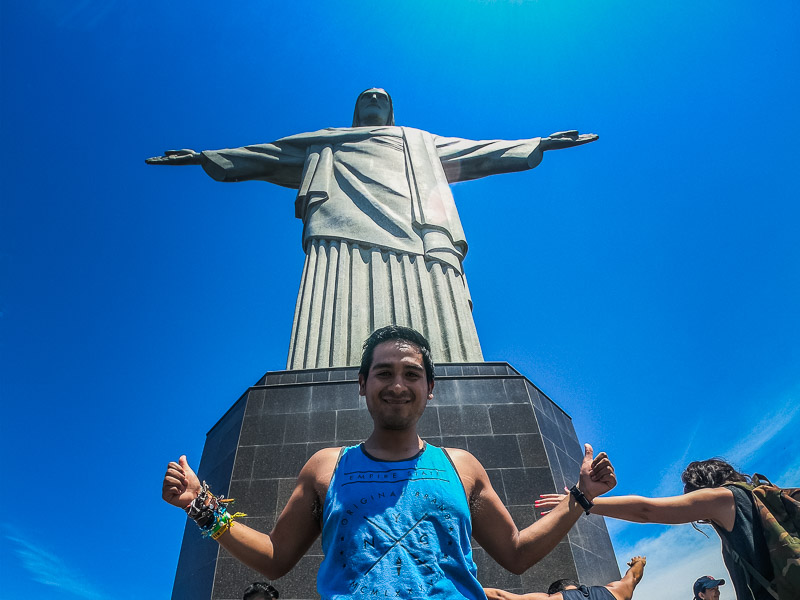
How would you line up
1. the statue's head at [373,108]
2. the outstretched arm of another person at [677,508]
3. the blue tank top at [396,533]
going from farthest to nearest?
the statue's head at [373,108], the outstretched arm of another person at [677,508], the blue tank top at [396,533]

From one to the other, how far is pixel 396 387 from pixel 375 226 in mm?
6525

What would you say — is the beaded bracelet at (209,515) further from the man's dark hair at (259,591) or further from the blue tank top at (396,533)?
the man's dark hair at (259,591)

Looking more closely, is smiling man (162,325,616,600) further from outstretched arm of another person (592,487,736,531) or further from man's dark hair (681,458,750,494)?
man's dark hair (681,458,750,494)

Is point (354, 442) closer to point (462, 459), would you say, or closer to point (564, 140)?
point (462, 459)

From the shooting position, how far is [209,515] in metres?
1.78

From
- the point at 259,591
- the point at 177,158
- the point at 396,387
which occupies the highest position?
the point at 177,158

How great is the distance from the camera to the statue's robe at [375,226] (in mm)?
7195

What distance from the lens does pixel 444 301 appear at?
24.4 ft

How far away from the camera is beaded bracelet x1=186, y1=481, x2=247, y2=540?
177cm

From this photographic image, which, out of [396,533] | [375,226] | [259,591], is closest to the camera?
[396,533]

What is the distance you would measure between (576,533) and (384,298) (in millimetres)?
3804

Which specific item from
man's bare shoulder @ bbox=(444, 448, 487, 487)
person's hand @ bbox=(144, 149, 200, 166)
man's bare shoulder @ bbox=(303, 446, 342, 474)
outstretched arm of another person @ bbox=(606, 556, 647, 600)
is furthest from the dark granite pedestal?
person's hand @ bbox=(144, 149, 200, 166)

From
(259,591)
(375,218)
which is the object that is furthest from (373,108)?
(259,591)

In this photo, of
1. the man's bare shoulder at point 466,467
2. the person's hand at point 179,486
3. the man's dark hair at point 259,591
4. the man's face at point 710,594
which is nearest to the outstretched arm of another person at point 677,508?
the man's bare shoulder at point 466,467
